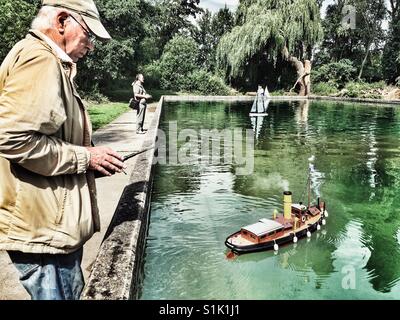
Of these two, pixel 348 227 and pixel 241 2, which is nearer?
pixel 348 227

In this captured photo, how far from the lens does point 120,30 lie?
26.9 m

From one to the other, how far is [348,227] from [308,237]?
99 centimetres

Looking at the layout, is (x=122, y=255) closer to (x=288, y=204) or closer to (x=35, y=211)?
(x=35, y=211)

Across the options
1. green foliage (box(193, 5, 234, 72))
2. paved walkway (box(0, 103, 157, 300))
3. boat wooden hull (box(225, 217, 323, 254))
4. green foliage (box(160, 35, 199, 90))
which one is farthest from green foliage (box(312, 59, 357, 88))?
boat wooden hull (box(225, 217, 323, 254))

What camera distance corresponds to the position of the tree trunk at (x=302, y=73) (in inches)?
1411

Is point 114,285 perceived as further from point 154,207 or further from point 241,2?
point 241,2

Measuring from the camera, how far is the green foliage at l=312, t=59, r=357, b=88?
38031 millimetres

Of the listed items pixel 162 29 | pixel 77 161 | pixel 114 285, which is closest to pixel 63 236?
pixel 77 161

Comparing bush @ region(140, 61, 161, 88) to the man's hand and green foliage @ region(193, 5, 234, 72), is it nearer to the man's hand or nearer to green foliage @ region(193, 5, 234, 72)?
green foliage @ region(193, 5, 234, 72)

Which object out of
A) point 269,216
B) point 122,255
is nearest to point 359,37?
point 269,216

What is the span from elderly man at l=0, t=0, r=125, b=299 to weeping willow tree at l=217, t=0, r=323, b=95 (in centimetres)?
3114
